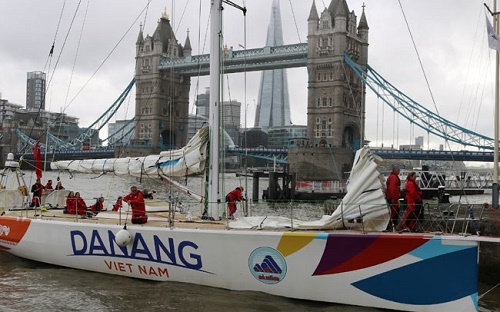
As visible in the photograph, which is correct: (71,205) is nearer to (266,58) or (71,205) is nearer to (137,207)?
(137,207)

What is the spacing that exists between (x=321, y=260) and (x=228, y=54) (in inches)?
2847

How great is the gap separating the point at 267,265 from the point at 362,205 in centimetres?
174

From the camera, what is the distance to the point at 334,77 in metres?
69.2

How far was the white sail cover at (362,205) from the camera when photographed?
25.9 feet

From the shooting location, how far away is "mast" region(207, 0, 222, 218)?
981 centimetres

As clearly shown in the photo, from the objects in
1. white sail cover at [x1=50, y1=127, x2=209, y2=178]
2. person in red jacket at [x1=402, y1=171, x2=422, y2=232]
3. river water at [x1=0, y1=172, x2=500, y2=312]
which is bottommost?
river water at [x1=0, y1=172, x2=500, y2=312]

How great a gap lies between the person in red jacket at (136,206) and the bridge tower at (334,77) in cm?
5823

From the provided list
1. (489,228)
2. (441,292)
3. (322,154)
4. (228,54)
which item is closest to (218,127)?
(441,292)

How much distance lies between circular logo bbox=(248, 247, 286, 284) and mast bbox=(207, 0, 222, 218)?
2.10 m

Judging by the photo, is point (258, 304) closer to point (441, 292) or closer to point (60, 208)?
point (441, 292)

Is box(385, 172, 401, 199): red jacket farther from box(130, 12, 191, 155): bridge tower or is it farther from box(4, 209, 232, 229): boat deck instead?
box(130, 12, 191, 155): bridge tower

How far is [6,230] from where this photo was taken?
36.0 feet

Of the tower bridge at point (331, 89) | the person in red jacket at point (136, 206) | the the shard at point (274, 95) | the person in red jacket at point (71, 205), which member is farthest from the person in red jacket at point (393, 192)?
the the shard at point (274, 95)

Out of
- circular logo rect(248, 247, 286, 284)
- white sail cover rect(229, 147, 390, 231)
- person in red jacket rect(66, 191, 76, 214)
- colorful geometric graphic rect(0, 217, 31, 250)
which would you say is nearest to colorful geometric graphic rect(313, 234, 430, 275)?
white sail cover rect(229, 147, 390, 231)
